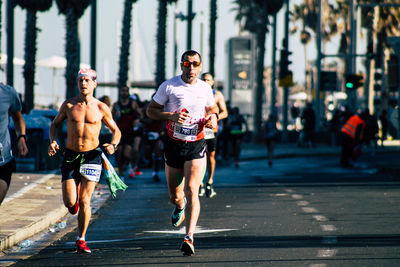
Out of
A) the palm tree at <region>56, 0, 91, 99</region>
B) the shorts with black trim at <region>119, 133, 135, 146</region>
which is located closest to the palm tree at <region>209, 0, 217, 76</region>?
the palm tree at <region>56, 0, 91, 99</region>

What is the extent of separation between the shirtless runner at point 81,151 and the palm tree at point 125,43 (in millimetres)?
27046

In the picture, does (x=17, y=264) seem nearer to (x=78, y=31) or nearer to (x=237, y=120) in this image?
(x=237, y=120)

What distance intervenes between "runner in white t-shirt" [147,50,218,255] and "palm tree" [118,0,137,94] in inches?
1077

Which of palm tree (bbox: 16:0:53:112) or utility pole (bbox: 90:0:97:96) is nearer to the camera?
utility pole (bbox: 90:0:97:96)

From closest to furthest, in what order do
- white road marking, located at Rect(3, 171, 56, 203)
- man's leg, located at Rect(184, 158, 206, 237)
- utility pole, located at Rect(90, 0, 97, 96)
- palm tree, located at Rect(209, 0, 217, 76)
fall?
man's leg, located at Rect(184, 158, 206, 237)
white road marking, located at Rect(3, 171, 56, 203)
utility pole, located at Rect(90, 0, 97, 96)
palm tree, located at Rect(209, 0, 217, 76)

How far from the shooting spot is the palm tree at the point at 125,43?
3688 centimetres

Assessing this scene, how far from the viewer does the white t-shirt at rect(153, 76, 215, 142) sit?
9.64 meters

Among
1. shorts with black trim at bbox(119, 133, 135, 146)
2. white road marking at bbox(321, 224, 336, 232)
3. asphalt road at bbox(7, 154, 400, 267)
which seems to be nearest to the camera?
asphalt road at bbox(7, 154, 400, 267)

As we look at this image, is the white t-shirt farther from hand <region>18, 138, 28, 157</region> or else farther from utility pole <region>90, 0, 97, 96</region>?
utility pole <region>90, 0, 97, 96</region>

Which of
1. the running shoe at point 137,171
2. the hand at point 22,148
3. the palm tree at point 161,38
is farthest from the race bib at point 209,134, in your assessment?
the palm tree at point 161,38

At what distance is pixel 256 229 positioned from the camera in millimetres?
11555

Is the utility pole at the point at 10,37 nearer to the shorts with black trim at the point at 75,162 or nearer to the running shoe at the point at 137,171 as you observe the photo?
the running shoe at the point at 137,171

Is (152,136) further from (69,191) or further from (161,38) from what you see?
(161,38)

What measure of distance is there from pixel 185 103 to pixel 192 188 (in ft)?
2.79
